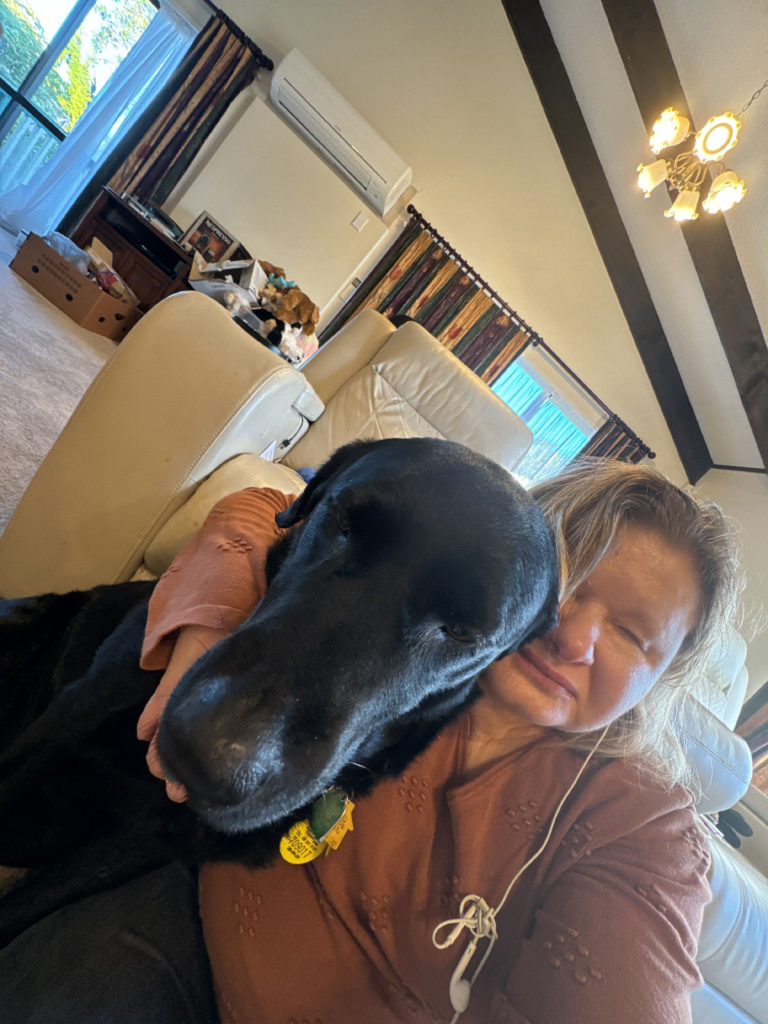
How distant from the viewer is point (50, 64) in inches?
167

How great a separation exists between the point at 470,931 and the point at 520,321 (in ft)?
14.9

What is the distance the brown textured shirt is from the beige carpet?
1239 millimetres

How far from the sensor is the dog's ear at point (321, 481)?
2.78ft

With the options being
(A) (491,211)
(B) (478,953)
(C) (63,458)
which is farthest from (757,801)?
(A) (491,211)

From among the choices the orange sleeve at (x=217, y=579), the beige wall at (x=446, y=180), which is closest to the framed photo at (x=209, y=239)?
the beige wall at (x=446, y=180)

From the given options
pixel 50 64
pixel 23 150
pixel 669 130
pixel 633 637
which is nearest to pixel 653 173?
pixel 669 130

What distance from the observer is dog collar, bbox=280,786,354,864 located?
71cm

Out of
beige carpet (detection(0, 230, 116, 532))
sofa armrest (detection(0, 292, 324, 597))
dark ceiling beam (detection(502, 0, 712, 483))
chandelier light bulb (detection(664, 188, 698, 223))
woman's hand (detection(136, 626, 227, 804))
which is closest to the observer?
woman's hand (detection(136, 626, 227, 804))

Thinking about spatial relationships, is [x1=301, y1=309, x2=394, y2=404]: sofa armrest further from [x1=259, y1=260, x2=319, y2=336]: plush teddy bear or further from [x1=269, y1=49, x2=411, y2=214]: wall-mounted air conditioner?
[x1=269, y1=49, x2=411, y2=214]: wall-mounted air conditioner

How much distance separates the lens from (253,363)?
1.05 metres

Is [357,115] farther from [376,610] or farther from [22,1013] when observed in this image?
[22,1013]

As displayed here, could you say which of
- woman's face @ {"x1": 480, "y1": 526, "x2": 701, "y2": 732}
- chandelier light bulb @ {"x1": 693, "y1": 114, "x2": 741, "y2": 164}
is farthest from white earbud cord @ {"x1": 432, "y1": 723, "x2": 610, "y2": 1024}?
chandelier light bulb @ {"x1": 693, "y1": 114, "x2": 741, "y2": 164}

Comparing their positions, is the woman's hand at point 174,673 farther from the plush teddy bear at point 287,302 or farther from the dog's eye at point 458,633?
the plush teddy bear at point 287,302

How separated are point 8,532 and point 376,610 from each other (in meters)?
0.89
